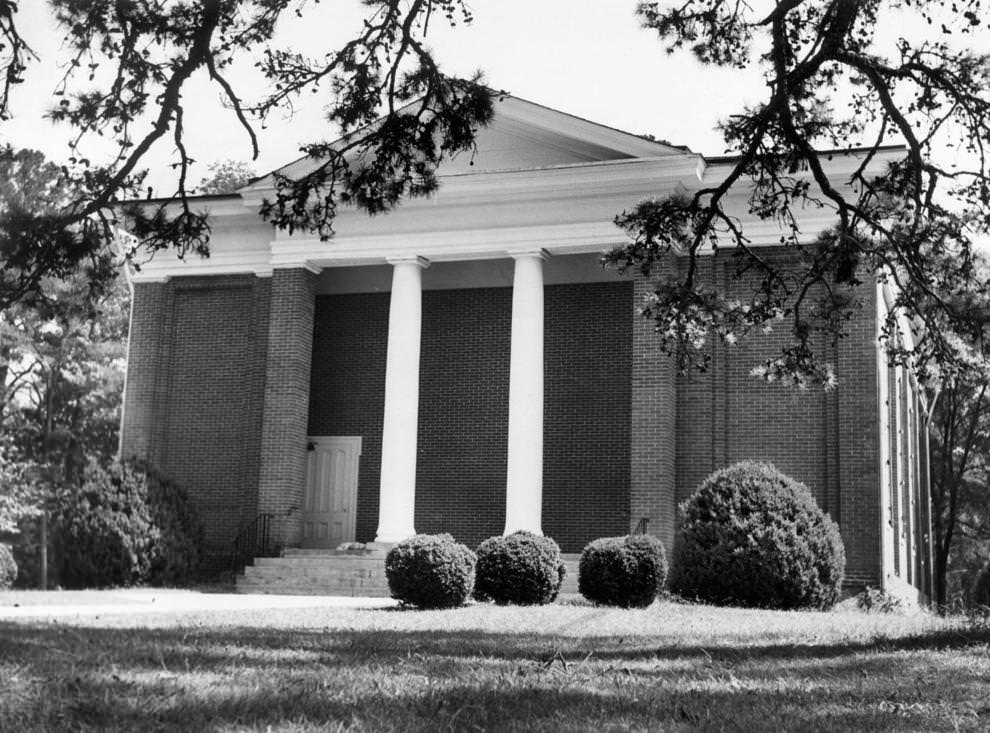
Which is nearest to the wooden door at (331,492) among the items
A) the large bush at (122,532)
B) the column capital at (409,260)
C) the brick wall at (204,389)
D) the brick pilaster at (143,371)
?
the brick wall at (204,389)

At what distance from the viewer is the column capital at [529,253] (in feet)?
79.0

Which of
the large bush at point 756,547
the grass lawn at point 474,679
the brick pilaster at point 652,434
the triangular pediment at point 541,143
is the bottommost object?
the grass lawn at point 474,679

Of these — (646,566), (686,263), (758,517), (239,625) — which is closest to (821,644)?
(239,625)

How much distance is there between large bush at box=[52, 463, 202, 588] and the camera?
2220cm

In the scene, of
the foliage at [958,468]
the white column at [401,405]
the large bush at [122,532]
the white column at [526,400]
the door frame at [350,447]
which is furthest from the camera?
the foliage at [958,468]

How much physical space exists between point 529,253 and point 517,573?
8745mm

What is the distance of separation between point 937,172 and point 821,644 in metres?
4.50

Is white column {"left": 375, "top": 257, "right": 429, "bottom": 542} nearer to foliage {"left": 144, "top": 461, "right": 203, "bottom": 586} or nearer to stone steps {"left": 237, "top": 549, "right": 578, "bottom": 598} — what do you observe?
stone steps {"left": 237, "top": 549, "right": 578, "bottom": 598}

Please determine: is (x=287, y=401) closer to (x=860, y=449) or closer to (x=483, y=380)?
(x=483, y=380)

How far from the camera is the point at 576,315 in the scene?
2603cm

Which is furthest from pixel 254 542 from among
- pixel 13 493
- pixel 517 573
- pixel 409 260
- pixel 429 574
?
pixel 13 493

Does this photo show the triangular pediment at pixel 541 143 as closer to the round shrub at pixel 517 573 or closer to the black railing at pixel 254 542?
the black railing at pixel 254 542

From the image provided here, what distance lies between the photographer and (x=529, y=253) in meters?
24.1

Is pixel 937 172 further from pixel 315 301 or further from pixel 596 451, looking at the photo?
pixel 315 301
